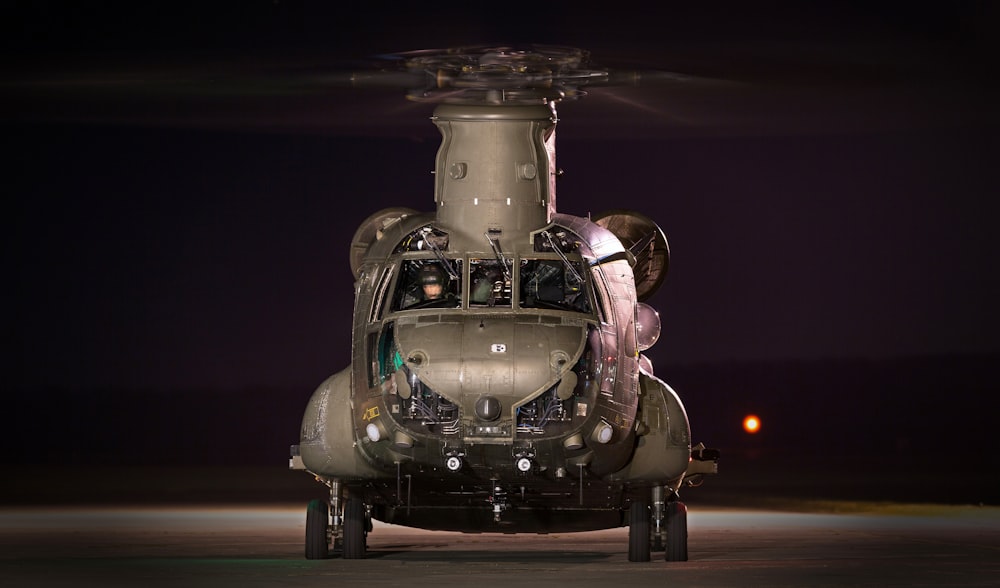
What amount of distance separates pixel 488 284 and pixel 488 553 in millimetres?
4693

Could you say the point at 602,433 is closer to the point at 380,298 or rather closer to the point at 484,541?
the point at 380,298

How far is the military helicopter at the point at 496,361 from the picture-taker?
58.4 feet

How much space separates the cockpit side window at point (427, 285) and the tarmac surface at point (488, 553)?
8.84ft

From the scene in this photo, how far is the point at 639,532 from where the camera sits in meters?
19.6

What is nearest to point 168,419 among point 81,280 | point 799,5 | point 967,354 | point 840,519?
point 81,280

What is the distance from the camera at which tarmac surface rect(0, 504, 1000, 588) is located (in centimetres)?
1661

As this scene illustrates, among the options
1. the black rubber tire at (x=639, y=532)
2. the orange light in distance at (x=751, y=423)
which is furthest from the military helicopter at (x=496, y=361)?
the orange light in distance at (x=751, y=423)

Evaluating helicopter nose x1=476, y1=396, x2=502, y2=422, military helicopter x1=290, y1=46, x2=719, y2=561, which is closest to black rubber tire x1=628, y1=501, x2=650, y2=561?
military helicopter x1=290, y1=46, x2=719, y2=561

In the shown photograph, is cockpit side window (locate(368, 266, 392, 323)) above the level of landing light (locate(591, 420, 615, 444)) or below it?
above

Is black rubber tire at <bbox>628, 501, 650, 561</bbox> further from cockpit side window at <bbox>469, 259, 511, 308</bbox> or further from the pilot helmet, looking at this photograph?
the pilot helmet

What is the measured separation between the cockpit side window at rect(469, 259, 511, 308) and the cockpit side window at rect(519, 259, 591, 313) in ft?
0.63

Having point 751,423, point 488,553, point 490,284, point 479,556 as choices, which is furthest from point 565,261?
point 751,423

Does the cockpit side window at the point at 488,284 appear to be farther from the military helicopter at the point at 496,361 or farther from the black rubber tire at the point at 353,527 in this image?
the black rubber tire at the point at 353,527

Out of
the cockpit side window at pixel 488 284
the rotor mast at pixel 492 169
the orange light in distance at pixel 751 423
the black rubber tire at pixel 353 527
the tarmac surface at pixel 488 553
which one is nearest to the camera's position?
the tarmac surface at pixel 488 553
